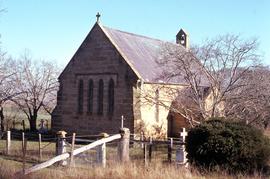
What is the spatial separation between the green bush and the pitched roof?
58.7 feet

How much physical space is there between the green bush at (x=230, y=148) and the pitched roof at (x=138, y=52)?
17894mm

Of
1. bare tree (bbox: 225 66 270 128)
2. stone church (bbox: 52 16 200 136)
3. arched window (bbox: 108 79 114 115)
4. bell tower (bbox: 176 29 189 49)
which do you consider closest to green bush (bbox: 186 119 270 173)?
bare tree (bbox: 225 66 270 128)

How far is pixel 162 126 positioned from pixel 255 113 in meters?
10.5

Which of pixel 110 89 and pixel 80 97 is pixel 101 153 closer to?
pixel 110 89

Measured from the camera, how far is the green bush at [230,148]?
13156 millimetres

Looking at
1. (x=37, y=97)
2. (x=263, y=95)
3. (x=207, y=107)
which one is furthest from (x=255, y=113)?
(x=37, y=97)

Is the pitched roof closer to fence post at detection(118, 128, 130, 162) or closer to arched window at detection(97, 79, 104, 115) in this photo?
arched window at detection(97, 79, 104, 115)

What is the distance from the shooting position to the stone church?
31.8 meters

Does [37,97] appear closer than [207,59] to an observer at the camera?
No

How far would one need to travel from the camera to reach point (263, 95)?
24.4 metres

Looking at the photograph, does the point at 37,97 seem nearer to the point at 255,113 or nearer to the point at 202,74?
the point at 202,74

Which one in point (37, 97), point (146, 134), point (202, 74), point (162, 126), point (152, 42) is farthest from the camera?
point (37, 97)

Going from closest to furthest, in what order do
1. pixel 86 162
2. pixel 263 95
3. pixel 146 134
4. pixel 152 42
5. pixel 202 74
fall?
pixel 86 162, pixel 263 95, pixel 202 74, pixel 146 134, pixel 152 42

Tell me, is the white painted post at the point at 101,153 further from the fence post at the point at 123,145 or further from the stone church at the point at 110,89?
the stone church at the point at 110,89
